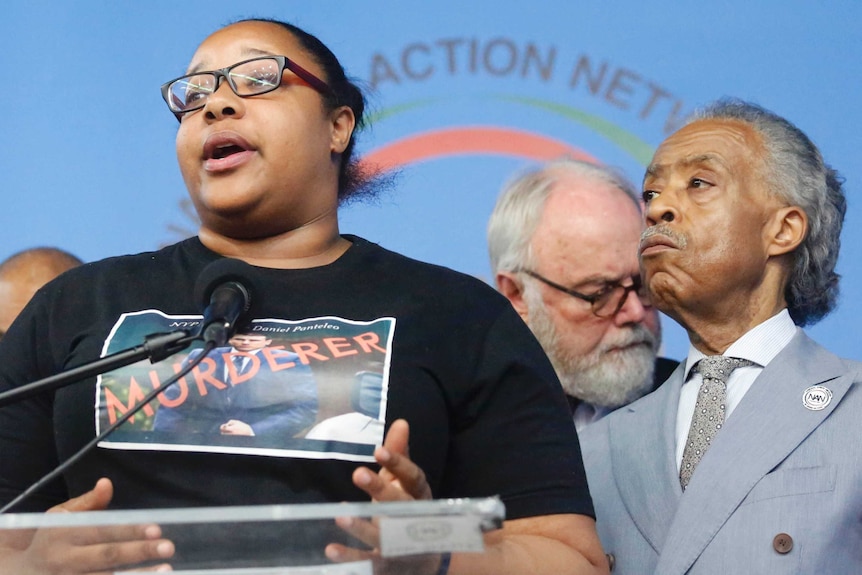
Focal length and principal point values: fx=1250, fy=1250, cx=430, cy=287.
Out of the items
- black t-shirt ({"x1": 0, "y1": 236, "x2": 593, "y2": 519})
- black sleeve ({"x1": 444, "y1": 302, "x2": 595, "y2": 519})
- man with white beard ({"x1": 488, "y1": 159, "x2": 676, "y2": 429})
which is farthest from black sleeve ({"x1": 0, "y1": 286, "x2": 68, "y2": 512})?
man with white beard ({"x1": 488, "y1": 159, "x2": 676, "y2": 429})

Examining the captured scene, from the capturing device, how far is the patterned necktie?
6.92ft

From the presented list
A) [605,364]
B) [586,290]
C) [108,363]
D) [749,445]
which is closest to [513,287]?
[586,290]

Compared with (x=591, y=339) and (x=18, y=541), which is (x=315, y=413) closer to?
(x=18, y=541)

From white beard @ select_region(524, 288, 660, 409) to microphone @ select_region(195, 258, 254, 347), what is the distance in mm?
1427

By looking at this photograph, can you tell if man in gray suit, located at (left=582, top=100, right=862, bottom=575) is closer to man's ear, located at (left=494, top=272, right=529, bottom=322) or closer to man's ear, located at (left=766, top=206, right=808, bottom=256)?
man's ear, located at (left=766, top=206, right=808, bottom=256)

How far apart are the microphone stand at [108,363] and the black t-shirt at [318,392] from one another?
227 mm

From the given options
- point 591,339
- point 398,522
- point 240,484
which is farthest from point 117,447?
point 591,339

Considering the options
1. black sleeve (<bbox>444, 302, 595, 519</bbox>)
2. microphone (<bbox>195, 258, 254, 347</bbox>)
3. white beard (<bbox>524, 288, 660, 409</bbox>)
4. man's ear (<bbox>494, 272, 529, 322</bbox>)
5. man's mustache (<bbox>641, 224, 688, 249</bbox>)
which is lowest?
white beard (<bbox>524, 288, 660, 409</bbox>)

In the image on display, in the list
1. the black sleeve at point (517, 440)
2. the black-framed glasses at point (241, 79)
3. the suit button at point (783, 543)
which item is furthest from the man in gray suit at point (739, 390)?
the black-framed glasses at point (241, 79)

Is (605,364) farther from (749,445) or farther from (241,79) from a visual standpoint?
(241,79)

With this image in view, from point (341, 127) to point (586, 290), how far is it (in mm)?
1116

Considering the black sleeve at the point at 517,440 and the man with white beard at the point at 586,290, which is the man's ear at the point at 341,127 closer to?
the black sleeve at the point at 517,440

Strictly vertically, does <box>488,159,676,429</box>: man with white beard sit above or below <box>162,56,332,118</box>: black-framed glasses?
below

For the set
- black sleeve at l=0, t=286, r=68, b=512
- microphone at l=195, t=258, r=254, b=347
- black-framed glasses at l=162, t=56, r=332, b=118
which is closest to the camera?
microphone at l=195, t=258, r=254, b=347
